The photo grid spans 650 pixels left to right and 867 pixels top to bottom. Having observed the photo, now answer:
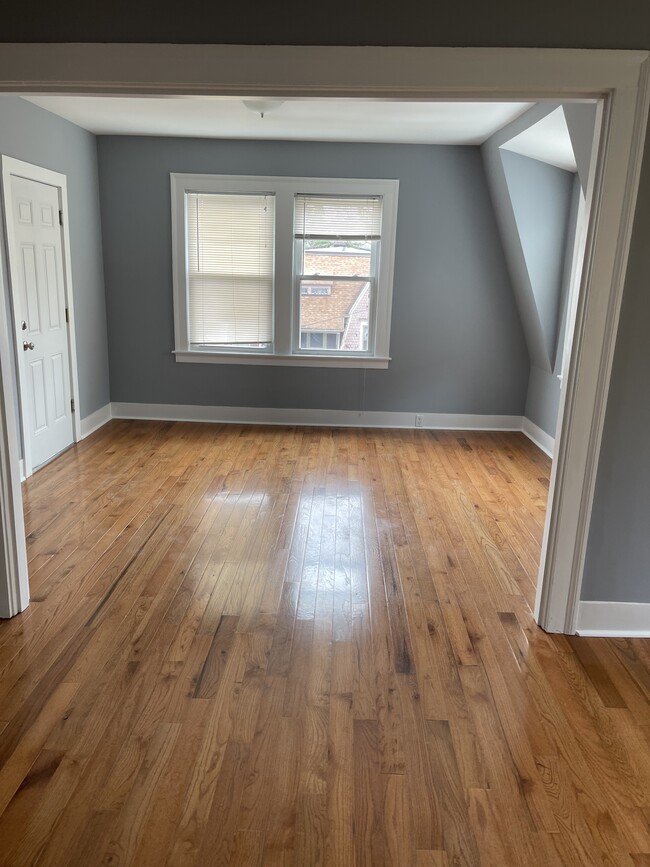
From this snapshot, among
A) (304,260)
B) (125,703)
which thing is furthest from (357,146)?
(125,703)

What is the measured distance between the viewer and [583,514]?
2.60 meters

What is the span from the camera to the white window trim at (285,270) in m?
5.56

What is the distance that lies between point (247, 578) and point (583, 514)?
1.60 metres

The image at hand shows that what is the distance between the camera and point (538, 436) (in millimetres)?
5688

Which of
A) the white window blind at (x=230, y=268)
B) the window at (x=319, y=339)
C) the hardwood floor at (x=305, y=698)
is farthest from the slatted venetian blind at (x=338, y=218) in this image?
the hardwood floor at (x=305, y=698)

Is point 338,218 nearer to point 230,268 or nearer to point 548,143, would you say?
point 230,268

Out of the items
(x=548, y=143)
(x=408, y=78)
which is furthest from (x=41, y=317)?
(x=548, y=143)

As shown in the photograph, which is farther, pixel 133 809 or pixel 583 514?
pixel 583 514

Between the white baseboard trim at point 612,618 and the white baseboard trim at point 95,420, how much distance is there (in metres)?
4.28

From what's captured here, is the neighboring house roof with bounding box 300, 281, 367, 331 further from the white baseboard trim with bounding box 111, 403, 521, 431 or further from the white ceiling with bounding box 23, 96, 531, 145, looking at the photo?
the white ceiling with bounding box 23, 96, 531, 145

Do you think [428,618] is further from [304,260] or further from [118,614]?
[304,260]

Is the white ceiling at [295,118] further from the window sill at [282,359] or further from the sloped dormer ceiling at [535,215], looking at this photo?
the window sill at [282,359]

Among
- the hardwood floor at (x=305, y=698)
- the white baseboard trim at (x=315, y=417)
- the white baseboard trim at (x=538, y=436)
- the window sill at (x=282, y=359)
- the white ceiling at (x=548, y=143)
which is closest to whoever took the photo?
the hardwood floor at (x=305, y=698)

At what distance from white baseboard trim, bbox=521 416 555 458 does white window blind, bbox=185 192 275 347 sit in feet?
8.30
